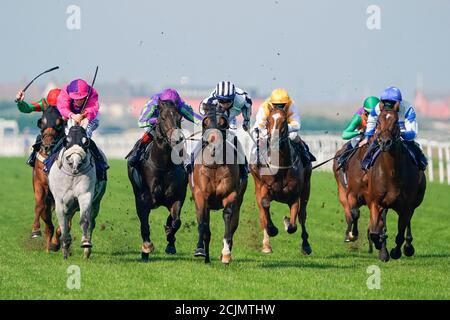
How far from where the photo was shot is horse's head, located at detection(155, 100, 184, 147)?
42.0 feet

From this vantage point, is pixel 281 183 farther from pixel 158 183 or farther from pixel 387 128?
pixel 387 128

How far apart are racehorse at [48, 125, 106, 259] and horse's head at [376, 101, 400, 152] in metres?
3.18

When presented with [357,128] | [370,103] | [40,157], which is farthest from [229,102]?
[357,128]

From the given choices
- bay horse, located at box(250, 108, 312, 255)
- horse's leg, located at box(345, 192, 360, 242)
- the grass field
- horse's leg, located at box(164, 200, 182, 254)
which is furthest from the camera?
horse's leg, located at box(345, 192, 360, 242)

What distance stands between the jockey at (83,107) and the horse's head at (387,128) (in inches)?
128

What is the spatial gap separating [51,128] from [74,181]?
2.42 feet

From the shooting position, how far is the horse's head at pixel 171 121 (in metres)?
12.8

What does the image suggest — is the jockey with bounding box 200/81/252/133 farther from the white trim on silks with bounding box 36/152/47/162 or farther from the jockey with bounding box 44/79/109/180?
the white trim on silks with bounding box 36/152/47/162

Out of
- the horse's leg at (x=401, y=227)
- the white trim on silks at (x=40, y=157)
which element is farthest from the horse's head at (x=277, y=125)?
the white trim on silks at (x=40, y=157)

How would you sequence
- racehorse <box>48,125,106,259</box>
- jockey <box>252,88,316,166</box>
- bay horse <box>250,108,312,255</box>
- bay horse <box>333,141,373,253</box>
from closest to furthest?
racehorse <box>48,125,106,259</box>, bay horse <box>250,108,312,255</box>, jockey <box>252,88,316,166</box>, bay horse <box>333,141,373,253</box>

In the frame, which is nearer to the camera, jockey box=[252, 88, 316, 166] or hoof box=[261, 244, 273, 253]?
jockey box=[252, 88, 316, 166]

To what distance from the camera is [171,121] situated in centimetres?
1285

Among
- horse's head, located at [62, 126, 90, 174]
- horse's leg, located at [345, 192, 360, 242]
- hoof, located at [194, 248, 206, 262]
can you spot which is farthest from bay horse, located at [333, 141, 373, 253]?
horse's head, located at [62, 126, 90, 174]
